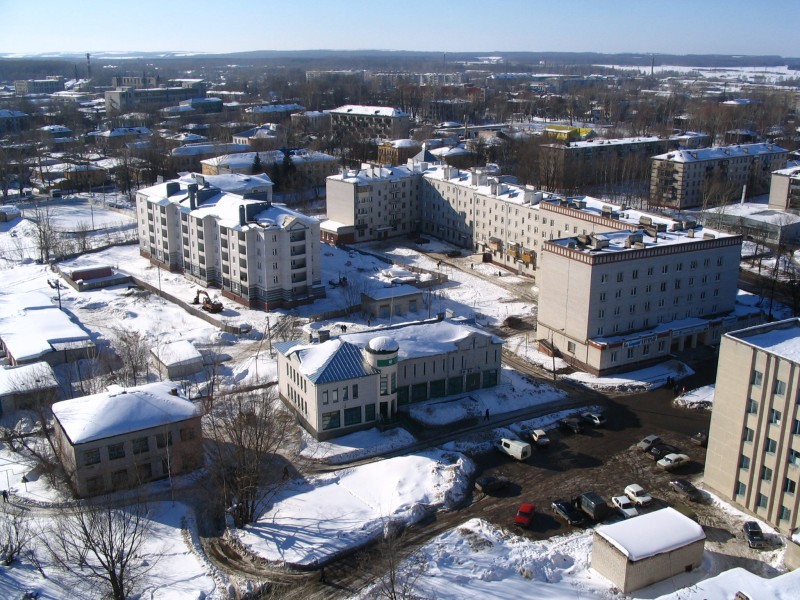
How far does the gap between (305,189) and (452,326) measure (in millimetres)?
54517

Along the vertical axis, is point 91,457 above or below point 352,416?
above

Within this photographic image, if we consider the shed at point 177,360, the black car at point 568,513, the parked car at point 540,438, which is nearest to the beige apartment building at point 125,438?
the shed at point 177,360

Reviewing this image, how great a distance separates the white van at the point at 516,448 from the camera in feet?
104

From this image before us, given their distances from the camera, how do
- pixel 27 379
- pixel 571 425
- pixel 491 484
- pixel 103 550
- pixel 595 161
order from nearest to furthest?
pixel 103 550, pixel 491 484, pixel 571 425, pixel 27 379, pixel 595 161

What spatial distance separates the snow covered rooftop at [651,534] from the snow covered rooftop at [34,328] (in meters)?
31.0

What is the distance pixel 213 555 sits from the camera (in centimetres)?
2572

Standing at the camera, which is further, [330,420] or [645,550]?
[330,420]

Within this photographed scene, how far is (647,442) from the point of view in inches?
1300

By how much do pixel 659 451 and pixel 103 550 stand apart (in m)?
22.1

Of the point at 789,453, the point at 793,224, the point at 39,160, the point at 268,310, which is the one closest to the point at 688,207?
the point at 793,224

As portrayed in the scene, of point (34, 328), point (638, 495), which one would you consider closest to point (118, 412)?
point (34, 328)

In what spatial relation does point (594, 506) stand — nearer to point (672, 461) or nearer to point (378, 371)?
point (672, 461)

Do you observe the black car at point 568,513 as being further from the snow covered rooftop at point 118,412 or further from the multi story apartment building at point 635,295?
the snow covered rooftop at point 118,412

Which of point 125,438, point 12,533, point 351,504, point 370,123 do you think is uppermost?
point 370,123
